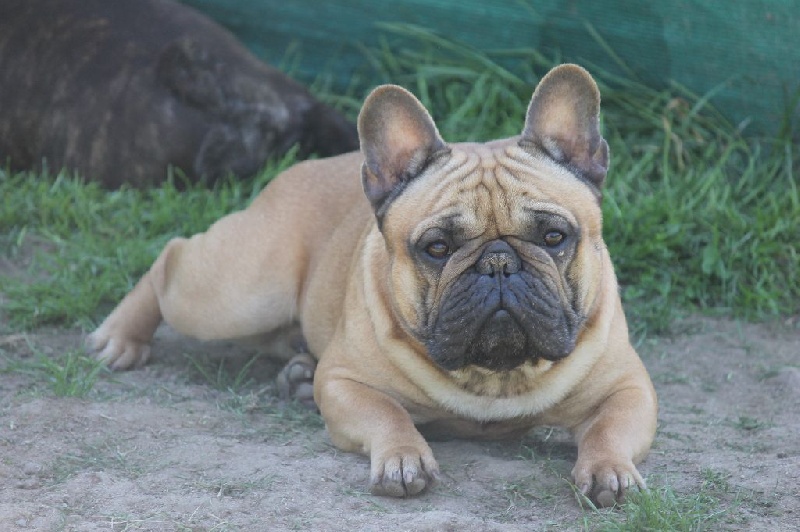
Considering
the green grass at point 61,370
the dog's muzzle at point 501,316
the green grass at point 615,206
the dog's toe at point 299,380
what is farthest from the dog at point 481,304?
the green grass at point 615,206

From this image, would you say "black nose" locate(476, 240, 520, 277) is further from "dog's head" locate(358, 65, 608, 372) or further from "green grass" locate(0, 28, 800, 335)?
"green grass" locate(0, 28, 800, 335)

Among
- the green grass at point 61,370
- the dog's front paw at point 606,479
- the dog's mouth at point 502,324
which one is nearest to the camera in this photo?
the dog's front paw at point 606,479

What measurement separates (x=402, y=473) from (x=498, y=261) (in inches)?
22.9

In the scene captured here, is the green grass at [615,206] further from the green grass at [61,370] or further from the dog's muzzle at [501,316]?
the dog's muzzle at [501,316]

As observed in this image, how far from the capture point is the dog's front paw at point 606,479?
123 inches

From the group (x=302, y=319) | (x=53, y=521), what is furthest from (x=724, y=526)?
(x=302, y=319)

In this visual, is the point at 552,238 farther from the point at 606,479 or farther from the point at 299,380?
the point at 299,380

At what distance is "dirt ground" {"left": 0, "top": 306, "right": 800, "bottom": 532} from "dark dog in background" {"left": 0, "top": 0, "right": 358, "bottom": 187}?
1483 mm

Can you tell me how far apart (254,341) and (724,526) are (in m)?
2.17

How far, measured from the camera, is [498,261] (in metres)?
3.26

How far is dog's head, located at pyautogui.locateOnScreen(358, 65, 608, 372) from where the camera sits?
3289 mm

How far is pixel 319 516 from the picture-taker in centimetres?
302

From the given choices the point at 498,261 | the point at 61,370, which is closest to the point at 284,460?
the point at 498,261

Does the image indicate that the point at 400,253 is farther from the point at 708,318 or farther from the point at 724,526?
the point at 708,318
